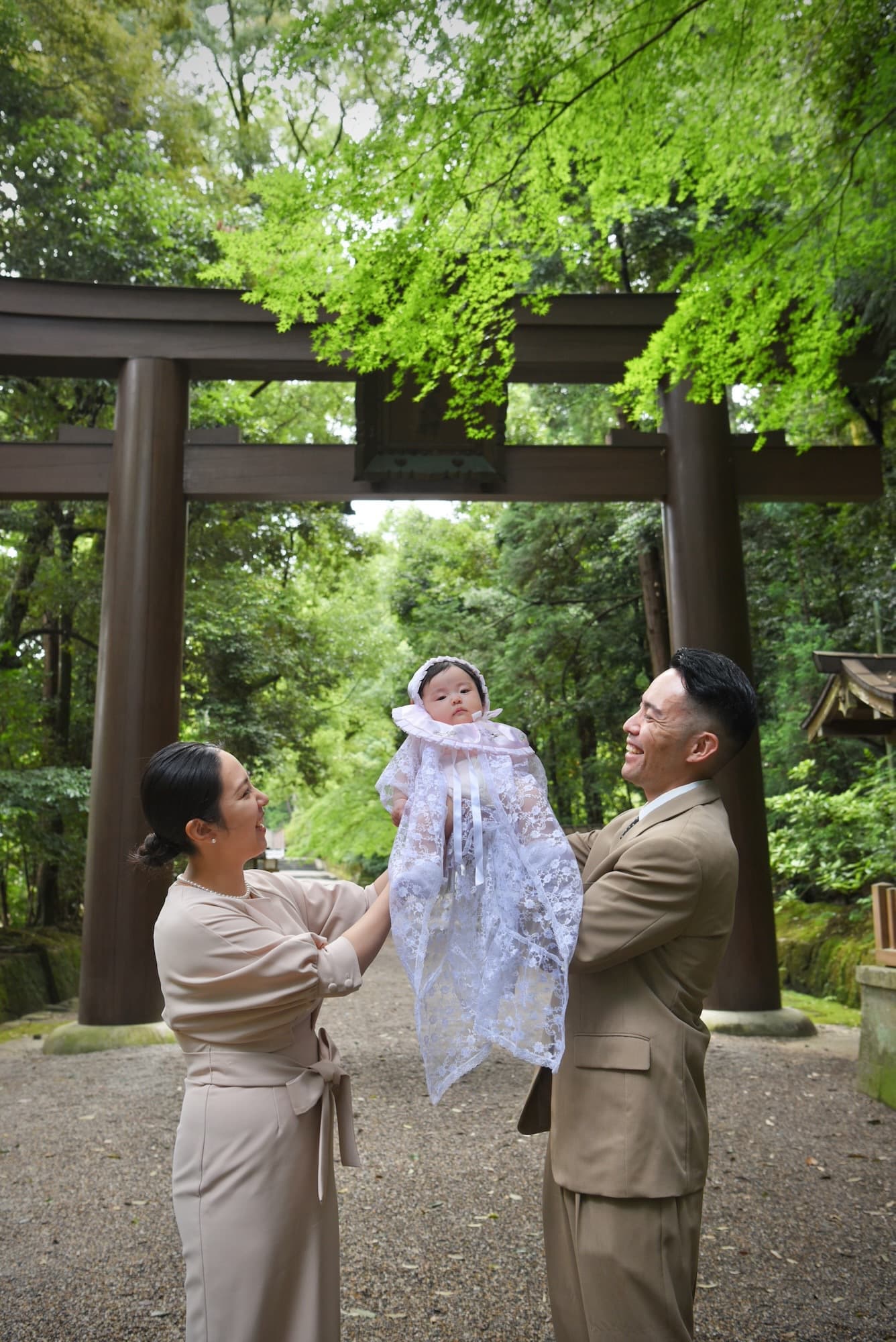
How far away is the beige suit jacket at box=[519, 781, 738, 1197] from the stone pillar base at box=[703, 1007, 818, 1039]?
5.26 meters

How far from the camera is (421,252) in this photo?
4445mm

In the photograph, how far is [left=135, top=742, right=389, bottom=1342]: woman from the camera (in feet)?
5.77

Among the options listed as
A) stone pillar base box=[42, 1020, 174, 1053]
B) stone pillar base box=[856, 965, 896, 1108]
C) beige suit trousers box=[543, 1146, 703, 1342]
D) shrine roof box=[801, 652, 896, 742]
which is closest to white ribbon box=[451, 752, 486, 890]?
beige suit trousers box=[543, 1146, 703, 1342]

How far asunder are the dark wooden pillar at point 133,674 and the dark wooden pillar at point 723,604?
3.76m

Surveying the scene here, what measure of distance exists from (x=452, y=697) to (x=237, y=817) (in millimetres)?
539

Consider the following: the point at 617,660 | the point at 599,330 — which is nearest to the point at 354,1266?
the point at 599,330

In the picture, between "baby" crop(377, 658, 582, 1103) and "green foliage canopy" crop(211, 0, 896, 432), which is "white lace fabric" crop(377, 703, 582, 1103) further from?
"green foliage canopy" crop(211, 0, 896, 432)

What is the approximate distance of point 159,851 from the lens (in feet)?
6.54

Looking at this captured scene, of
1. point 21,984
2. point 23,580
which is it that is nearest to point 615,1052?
point 21,984

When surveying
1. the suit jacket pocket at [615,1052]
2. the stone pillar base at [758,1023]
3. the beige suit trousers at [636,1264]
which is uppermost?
the suit jacket pocket at [615,1052]

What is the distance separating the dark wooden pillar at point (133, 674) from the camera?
658cm

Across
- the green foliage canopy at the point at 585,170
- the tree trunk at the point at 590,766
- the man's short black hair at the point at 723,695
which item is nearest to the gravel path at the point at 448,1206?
the man's short black hair at the point at 723,695

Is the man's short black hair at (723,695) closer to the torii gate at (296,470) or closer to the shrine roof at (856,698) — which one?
the shrine roof at (856,698)

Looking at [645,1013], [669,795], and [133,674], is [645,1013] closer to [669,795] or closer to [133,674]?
[669,795]
